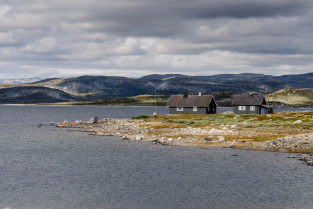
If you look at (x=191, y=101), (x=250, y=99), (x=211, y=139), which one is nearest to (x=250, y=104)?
(x=250, y=99)

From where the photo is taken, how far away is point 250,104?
11569cm

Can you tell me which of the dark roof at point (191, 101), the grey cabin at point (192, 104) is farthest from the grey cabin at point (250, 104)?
the dark roof at point (191, 101)

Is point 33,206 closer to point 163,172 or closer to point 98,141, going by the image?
point 163,172

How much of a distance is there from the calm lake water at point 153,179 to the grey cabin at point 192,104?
60.1 metres

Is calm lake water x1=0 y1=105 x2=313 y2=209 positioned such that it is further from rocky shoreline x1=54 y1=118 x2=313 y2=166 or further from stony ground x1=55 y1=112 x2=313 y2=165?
stony ground x1=55 y1=112 x2=313 y2=165

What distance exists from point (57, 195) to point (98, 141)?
37944 mm

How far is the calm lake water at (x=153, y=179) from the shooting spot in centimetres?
2830

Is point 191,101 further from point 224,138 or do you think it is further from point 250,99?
point 224,138

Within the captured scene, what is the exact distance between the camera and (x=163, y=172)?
39.3 m

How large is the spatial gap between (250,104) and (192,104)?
18.7 meters

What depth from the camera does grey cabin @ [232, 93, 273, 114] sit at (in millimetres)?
115250

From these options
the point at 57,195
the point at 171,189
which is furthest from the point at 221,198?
the point at 57,195

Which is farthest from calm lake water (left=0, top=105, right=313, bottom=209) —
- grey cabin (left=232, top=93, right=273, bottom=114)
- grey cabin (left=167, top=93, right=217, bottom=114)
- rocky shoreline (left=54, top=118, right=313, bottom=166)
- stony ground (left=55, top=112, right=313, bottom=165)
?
grey cabin (left=232, top=93, right=273, bottom=114)

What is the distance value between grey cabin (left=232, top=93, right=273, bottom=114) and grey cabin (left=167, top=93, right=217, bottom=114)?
852cm
